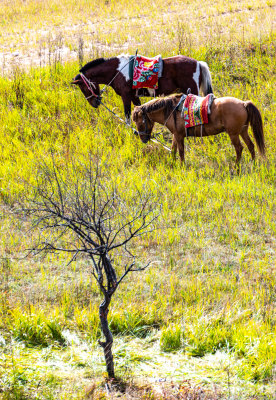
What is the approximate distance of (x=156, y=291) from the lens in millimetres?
5547

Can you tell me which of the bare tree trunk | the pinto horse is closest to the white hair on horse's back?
the pinto horse

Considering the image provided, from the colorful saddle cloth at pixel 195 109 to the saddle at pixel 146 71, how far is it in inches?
60.5

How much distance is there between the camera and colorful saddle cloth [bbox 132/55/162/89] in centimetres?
960

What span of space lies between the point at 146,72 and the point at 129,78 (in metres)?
0.41

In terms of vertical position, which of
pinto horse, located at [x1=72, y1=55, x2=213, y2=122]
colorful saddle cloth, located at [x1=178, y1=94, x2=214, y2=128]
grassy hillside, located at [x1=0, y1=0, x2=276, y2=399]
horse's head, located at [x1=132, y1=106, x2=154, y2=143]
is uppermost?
A: pinto horse, located at [x1=72, y1=55, x2=213, y2=122]

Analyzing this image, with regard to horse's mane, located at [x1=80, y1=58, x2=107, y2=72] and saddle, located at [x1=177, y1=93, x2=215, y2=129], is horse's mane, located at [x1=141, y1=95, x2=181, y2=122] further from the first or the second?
horse's mane, located at [x1=80, y1=58, x2=107, y2=72]

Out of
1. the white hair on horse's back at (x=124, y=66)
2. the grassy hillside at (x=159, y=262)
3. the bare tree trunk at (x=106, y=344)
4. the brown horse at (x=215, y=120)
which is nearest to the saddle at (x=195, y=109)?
the brown horse at (x=215, y=120)

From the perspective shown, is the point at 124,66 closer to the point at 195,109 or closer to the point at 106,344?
the point at 195,109

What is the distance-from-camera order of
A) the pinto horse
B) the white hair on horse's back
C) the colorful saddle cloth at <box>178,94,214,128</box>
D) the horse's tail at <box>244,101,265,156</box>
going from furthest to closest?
1. the white hair on horse's back
2. the pinto horse
3. the colorful saddle cloth at <box>178,94,214,128</box>
4. the horse's tail at <box>244,101,265,156</box>

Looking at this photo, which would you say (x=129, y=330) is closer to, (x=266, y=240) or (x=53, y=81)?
(x=266, y=240)

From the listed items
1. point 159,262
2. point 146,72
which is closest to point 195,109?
point 146,72

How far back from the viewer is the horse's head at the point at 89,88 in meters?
10.3

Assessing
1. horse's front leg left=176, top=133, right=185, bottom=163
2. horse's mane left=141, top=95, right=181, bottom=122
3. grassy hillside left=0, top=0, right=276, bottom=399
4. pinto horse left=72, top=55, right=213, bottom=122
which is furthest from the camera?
pinto horse left=72, top=55, right=213, bottom=122

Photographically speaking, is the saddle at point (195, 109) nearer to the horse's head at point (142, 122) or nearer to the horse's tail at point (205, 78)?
the horse's head at point (142, 122)
